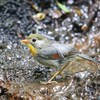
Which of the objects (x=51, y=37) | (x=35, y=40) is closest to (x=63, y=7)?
(x=51, y=37)

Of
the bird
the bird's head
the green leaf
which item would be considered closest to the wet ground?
the green leaf

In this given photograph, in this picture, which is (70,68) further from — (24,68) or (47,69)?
(24,68)

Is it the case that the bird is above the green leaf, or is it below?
below

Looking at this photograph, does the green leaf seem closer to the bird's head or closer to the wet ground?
the wet ground

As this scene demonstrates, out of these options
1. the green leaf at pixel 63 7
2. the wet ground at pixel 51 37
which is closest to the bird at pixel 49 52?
the wet ground at pixel 51 37

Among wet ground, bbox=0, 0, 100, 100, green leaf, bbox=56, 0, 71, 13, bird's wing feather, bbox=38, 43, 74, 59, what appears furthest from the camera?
green leaf, bbox=56, 0, 71, 13

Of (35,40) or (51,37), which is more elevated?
(35,40)

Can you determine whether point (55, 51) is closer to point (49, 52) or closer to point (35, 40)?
point (49, 52)
